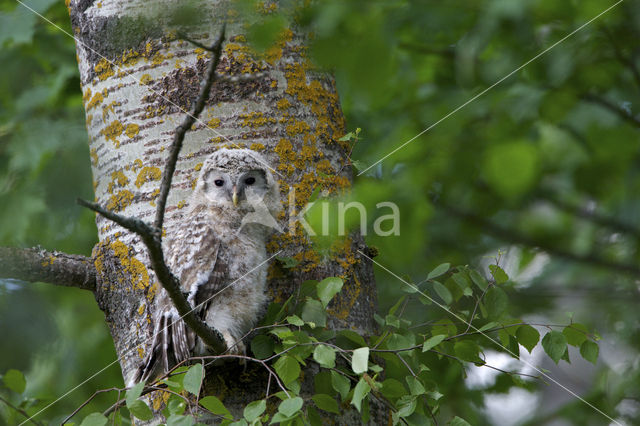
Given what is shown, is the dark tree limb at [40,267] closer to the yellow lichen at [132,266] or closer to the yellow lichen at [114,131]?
the yellow lichen at [132,266]

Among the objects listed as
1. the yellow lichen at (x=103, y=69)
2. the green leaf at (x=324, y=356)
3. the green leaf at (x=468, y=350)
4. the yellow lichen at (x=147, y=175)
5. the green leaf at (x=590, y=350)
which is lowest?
the green leaf at (x=590, y=350)

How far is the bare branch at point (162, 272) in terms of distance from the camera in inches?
56.0

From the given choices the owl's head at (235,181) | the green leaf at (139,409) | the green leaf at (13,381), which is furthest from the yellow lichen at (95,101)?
the green leaf at (139,409)

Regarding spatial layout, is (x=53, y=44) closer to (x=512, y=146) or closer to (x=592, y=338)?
(x=512, y=146)

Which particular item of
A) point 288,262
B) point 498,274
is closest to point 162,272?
point 288,262

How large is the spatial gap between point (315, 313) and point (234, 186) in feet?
3.44

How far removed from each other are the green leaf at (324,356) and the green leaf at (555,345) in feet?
2.63

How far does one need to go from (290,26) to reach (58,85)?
2.47 meters

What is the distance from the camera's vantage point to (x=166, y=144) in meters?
2.53

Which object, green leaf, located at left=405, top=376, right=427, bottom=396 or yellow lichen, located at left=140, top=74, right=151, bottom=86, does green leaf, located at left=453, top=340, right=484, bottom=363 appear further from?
yellow lichen, located at left=140, top=74, right=151, bottom=86

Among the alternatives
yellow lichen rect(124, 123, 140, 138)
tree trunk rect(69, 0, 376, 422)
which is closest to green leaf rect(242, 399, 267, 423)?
tree trunk rect(69, 0, 376, 422)

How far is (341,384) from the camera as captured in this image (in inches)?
79.0

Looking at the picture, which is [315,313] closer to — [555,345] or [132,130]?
[555,345]

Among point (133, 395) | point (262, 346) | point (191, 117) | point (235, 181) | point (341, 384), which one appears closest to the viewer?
point (191, 117)
